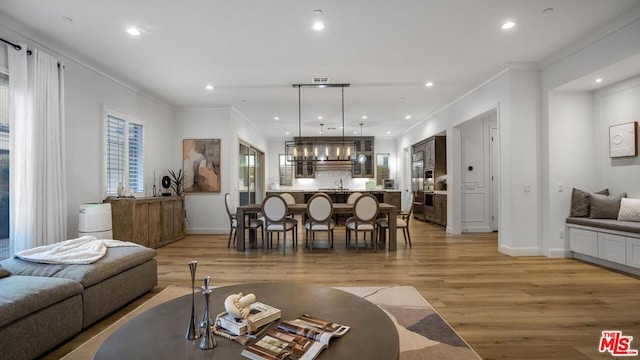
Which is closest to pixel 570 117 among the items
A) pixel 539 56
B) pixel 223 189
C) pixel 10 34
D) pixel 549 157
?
pixel 549 157

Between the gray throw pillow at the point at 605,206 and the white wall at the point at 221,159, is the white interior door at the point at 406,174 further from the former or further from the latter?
the white wall at the point at 221,159

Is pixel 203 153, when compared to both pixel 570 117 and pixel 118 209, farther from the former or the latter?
pixel 570 117

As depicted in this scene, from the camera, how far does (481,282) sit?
3354mm

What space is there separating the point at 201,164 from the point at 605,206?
7.28 m

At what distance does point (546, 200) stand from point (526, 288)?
1954 mm

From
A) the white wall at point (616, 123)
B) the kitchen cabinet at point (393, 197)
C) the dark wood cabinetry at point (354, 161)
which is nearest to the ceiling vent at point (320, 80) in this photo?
the white wall at point (616, 123)

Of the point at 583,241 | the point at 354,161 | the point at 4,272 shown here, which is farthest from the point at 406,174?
the point at 4,272

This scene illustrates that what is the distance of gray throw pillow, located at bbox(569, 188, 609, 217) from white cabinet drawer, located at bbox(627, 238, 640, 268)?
2.61 feet

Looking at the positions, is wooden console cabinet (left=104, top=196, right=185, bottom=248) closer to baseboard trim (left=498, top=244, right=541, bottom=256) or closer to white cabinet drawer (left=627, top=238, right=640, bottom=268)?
baseboard trim (left=498, top=244, right=541, bottom=256)

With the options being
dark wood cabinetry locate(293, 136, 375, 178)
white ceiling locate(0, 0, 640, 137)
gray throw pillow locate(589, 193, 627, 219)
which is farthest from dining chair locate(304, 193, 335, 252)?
dark wood cabinetry locate(293, 136, 375, 178)

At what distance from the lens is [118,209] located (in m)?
4.39

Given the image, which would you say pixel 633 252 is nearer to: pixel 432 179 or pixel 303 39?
pixel 432 179

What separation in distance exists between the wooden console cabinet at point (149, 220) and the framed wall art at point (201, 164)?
1.98 ft

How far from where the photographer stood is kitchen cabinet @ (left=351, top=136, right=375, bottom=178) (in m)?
10.8
